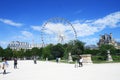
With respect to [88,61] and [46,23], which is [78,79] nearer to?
[88,61]

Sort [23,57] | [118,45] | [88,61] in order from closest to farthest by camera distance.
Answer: [88,61]
[23,57]
[118,45]

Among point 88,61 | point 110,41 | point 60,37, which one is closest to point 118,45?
point 110,41

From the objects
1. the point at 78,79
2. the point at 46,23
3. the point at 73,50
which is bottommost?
the point at 78,79

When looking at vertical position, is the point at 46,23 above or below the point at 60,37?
above

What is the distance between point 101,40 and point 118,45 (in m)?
23.5

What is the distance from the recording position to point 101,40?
184000mm

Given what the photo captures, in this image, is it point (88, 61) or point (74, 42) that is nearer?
point (88, 61)

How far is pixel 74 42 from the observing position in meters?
75.3

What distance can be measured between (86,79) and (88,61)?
65.5 ft

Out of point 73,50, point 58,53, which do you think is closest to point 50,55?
point 58,53

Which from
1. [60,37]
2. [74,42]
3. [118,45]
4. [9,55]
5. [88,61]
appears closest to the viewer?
[88,61]

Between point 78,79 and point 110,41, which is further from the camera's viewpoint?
point 110,41

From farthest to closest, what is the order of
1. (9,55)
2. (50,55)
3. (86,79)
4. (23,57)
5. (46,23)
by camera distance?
(23,57) → (9,55) → (50,55) → (46,23) → (86,79)

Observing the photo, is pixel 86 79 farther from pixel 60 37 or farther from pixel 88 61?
pixel 60 37
